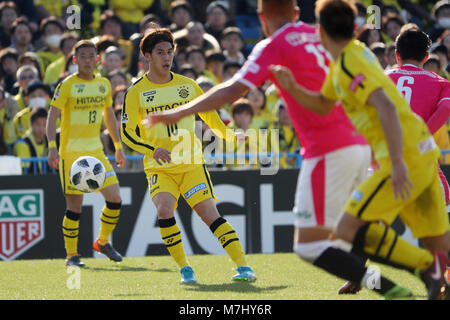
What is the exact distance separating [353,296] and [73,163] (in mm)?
4305

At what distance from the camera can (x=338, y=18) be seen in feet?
18.4

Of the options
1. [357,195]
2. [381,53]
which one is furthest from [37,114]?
[357,195]

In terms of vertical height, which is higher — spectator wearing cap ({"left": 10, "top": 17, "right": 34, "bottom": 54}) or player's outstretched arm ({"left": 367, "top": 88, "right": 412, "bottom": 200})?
spectator wearing cap ({"left": 10, "top": 17, "right": 34, "bottom": 54})

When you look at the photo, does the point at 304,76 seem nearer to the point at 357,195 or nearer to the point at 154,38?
the point at 357,195

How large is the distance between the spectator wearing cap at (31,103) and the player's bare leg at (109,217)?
3.57 metres

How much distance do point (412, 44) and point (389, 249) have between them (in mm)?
2554

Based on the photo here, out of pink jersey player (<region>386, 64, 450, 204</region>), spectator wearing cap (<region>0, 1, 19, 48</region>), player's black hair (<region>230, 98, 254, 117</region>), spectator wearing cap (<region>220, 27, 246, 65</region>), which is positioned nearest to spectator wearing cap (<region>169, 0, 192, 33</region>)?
spectator wearing cap (<region>220, 27, 246, 65</region>)

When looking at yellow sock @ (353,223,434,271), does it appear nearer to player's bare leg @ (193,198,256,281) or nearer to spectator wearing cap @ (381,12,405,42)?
player's bare leg @ (193,198,256,281)

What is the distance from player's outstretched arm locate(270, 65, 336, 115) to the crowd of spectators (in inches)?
266

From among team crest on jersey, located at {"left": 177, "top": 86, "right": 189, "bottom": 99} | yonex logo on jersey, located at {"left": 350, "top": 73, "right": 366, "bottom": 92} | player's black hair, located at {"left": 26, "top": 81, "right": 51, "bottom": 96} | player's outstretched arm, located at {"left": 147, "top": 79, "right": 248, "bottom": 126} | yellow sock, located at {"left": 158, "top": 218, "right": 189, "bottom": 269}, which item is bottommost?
yellow sock, located at {"left": 158, "top": 218, "right": 189, "bottom": 269}

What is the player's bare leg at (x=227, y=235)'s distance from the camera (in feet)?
28.5

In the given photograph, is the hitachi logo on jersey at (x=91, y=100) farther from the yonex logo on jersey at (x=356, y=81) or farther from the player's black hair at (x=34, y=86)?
the yonex logo on jersey at (x=356, y=81)

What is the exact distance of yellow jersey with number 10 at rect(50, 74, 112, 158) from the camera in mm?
10500

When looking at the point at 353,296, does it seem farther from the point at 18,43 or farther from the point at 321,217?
the point at 18,43
